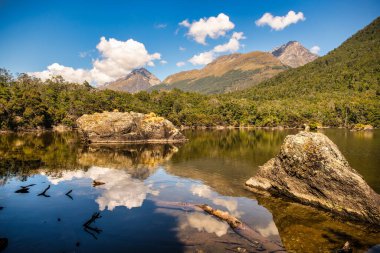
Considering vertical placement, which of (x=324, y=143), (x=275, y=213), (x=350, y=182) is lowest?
(x=275, y=213)

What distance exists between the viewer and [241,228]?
62.0 ft

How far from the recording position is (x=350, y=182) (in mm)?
22438

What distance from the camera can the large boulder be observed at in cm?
2167

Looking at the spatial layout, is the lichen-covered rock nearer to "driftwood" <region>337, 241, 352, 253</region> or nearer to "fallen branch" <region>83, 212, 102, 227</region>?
"fallen branch" <region>83, 212, 102, 227</region>

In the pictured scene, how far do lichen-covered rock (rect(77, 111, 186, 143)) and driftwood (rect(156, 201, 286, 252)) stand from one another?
55687 mm

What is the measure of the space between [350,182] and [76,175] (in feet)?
99.4

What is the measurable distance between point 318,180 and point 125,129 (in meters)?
60.7

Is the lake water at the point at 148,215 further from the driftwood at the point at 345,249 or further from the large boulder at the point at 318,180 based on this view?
the large boulder at the point at 318,180

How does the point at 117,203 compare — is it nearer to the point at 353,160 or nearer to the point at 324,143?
the point at 324,143

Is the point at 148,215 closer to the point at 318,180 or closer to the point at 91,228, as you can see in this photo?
the point at 91,228

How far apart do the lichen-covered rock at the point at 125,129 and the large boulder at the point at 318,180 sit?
52.4 metres

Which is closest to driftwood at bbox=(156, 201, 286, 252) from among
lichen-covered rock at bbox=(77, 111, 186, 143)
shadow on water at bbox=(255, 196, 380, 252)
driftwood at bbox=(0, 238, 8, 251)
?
shadow on water at bbox=(255, 196, 380, 252)

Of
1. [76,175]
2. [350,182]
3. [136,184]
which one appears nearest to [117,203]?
[136,184]

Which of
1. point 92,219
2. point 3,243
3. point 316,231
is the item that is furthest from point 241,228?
point 3,243
